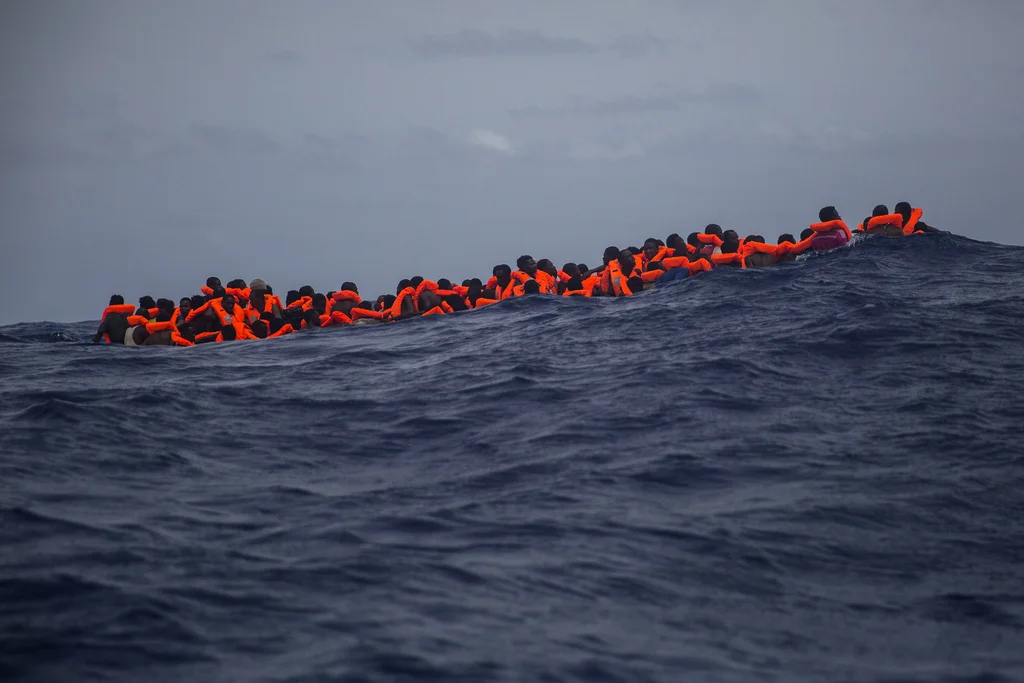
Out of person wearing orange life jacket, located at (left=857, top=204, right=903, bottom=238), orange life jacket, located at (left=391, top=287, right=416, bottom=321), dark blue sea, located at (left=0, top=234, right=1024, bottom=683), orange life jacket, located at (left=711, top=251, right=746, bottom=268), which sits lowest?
dark blue sea, located at (left=0, top=234, right=1024, bottom=683)

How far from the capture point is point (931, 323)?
15.0 meters

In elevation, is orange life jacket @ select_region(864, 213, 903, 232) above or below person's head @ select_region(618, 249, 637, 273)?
above

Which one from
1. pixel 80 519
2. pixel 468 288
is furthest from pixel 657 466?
pixel 468 288

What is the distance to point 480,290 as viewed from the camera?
82.1ft

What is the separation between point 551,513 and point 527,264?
17.2 metres

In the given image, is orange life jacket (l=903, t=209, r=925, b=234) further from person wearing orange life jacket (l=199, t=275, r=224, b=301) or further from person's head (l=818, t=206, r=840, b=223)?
person wearing orange life jacket (l=199, t=275, r=224, b=301)

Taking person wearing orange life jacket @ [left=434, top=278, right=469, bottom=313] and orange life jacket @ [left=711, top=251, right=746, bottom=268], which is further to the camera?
person wearing orange life jacket @ [left=434, top=278, right=469, bottom=313]

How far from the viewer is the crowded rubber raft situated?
2217 cm

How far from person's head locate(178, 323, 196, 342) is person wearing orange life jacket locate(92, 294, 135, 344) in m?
1.43

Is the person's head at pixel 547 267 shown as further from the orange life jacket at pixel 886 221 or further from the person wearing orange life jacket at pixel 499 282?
the orange life jacket at pixel 886 221

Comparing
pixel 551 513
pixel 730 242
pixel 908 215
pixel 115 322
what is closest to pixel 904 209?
pixel 908 215

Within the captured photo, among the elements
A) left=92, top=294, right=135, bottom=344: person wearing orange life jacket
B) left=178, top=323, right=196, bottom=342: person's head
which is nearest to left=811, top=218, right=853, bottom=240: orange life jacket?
left=178, top=323, right=196, bottom=342: person's head

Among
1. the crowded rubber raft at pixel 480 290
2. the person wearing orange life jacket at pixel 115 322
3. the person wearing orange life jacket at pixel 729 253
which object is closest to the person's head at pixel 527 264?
the crowded rubber raft at pixel 480 290

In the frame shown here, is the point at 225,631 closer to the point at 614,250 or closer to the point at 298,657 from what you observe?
the point at 298,657
